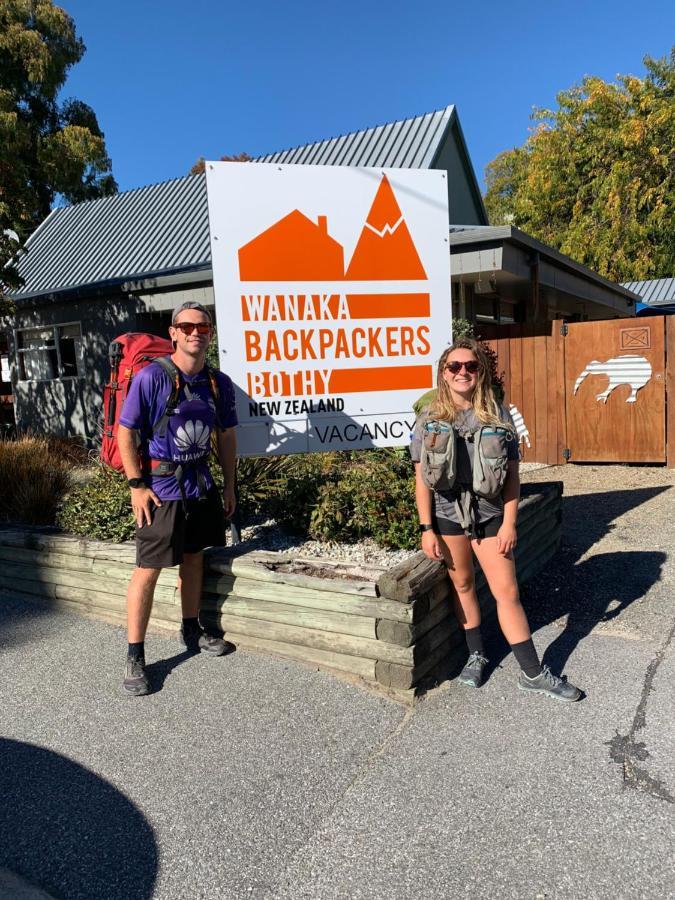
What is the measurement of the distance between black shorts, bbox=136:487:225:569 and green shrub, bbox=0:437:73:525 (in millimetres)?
2341

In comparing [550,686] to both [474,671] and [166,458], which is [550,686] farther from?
[166,458]

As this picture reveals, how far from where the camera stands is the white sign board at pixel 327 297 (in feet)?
13.8

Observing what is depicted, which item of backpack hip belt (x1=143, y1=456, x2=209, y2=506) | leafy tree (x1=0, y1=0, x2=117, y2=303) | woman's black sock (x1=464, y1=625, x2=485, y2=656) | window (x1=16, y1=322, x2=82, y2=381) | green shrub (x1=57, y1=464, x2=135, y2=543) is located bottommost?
woman's black sock (x1=464, y1=625, x2=485, y2=656)

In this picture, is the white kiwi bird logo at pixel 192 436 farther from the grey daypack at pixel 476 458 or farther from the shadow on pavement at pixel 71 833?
the shadow on pavement at pixel 71 833

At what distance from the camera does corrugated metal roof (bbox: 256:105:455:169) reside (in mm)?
14258

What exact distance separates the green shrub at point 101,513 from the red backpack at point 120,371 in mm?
598

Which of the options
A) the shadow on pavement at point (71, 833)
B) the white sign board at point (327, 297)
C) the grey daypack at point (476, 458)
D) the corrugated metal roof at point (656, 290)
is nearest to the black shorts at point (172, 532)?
the white sign board at point (327, 297)

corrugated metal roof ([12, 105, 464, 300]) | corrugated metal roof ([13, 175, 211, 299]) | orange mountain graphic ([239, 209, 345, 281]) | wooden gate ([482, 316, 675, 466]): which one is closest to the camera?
orange mountain graphic ([239, 209, 345, 281])

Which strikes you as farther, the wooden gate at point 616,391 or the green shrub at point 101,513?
the wooden gate at point 616,391

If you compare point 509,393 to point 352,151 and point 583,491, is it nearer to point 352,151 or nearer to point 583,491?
point 583,491

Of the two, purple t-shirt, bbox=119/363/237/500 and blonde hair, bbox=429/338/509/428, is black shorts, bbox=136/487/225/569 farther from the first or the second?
blonde hair, bbox=429/338/509/428

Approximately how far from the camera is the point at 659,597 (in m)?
→ 4.48

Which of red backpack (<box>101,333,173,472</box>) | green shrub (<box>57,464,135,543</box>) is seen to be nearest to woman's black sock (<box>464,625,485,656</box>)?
red backpack (<box>101,333,173,472</box>)

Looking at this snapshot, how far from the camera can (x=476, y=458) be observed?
10.3 ft
